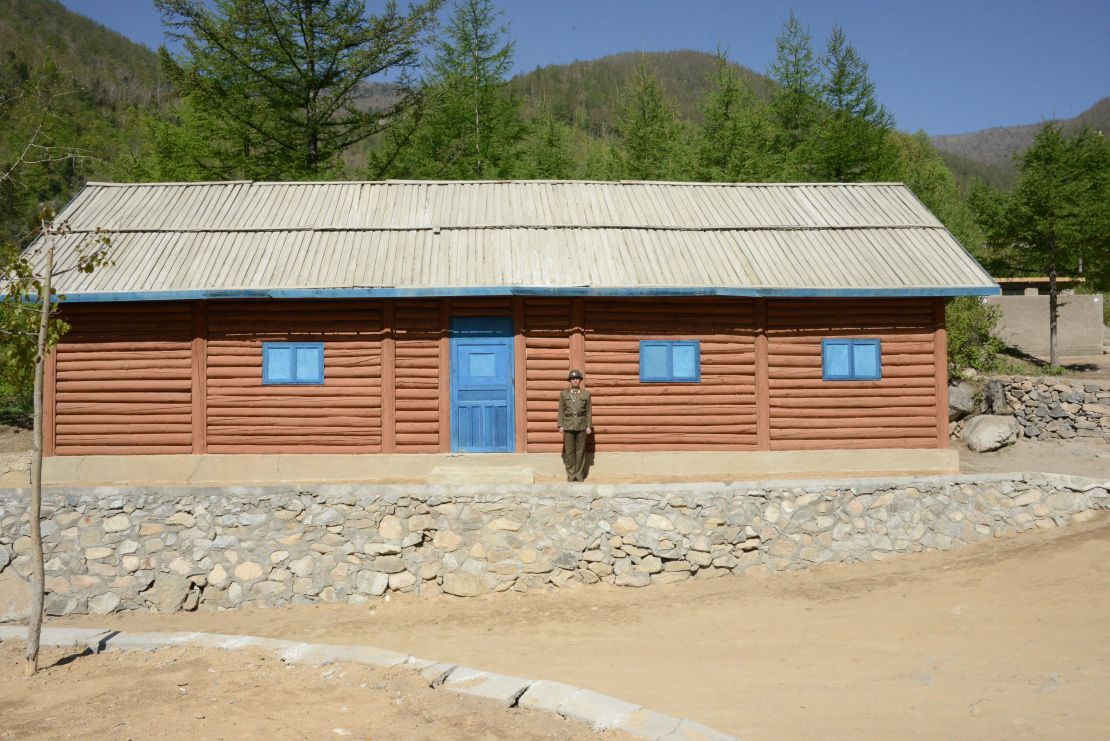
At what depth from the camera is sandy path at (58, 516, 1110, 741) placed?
7.65 meters

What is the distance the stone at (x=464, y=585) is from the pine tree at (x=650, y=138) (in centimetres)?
2262

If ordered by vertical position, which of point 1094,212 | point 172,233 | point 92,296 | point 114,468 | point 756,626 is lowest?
point 756,626

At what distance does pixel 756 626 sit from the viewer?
408 inches

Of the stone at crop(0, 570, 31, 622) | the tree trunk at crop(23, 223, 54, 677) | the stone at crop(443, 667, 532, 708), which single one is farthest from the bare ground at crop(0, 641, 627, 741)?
the stone at crop(0, 570, 31, 622)

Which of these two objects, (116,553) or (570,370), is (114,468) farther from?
(570,370)

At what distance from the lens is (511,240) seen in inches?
586

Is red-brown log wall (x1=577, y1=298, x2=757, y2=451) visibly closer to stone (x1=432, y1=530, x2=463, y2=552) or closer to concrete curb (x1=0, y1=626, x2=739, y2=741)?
stone (x1=432, y1=530, x2=463, y2=552)

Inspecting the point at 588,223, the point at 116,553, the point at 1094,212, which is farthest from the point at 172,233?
the point at 1094,212

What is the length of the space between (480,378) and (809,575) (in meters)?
6.08

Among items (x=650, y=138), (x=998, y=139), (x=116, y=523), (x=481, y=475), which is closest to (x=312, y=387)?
(x=481, y=475)

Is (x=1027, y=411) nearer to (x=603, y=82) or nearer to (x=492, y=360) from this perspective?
(x=492, y=360)

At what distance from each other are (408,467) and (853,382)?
787 cm

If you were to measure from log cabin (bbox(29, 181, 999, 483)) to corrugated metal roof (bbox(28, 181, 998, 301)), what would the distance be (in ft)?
0.23

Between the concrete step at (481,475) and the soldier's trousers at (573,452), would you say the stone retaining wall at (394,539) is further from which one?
the soldier's trousers at (573,452)
